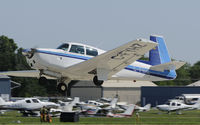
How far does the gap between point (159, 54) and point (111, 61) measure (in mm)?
5354

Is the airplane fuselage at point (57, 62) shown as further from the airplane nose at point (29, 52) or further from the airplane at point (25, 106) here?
the airplane at point (25, 106)

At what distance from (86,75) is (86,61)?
2208 millimetres

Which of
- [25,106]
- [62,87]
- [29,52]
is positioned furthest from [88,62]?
[25,106]

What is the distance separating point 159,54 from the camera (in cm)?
2894

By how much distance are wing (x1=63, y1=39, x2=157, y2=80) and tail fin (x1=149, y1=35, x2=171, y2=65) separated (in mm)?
3651

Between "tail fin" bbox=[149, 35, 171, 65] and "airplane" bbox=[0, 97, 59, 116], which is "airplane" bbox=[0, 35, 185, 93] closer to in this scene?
"tail fin" bbox=[149, 35, 171, 65]

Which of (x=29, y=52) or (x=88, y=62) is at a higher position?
(x=29, y=52)

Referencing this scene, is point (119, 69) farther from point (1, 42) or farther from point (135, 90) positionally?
point (1, 42)

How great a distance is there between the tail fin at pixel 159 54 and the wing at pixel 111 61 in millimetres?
3651

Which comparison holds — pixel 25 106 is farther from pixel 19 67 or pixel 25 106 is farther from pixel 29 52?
pixel 19 67

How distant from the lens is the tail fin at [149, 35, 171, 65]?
28.6 m

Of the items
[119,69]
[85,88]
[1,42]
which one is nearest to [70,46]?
[119,69]

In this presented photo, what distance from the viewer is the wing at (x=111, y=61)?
23212mm

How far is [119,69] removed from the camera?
25.7 meters
